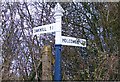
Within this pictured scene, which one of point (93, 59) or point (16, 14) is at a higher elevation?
point (16, 14)

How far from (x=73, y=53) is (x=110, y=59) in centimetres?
118

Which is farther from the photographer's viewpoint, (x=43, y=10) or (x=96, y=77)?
(x=43, y=10)

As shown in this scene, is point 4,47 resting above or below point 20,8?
below

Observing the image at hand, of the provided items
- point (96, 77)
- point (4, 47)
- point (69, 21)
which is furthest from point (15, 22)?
point (96, 77)

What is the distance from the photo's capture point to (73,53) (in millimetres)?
6156

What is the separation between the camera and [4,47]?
7770mm

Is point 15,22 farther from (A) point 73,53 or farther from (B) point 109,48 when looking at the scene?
(B) point 109,48

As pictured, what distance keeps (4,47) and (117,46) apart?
340 cm

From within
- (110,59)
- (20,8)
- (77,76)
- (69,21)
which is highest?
(20,8)

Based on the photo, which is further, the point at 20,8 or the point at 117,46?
the point at 20,8

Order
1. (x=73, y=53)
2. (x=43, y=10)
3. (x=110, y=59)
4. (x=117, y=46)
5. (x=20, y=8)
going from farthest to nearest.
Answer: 1. (x=20, y=8)
2. (x=43, y=10)
3. (x=73, y=53)
4. (x=117, y=46)
5. (x=110, y=59)

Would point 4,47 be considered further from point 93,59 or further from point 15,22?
point 93,59

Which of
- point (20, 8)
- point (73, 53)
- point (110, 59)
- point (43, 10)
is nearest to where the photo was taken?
point (110, 59)

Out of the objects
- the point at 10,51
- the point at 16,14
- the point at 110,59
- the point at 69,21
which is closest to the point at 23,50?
the point at 10,51
